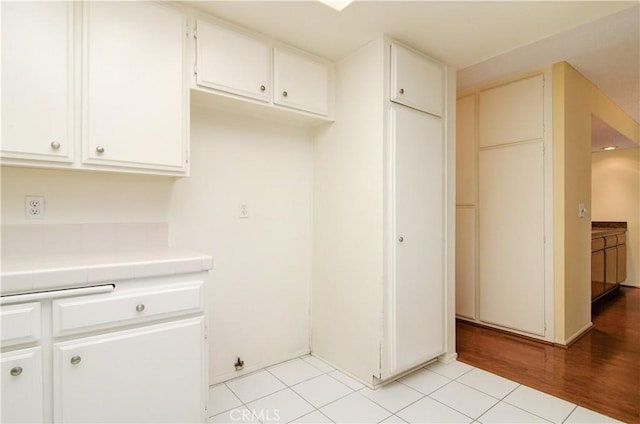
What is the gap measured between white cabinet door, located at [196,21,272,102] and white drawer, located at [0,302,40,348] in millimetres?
1276

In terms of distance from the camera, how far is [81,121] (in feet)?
4.94

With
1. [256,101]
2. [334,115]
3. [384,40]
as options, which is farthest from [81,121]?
[384,40]

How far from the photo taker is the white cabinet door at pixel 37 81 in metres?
1.35

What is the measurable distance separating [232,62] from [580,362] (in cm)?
318

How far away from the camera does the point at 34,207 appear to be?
1.61 metres

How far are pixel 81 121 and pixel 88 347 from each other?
3.19 feet

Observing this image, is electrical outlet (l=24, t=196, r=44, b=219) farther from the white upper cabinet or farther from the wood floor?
the wood floor

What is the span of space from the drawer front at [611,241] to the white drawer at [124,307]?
495cm

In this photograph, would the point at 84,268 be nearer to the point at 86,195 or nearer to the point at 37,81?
the point at 86,195

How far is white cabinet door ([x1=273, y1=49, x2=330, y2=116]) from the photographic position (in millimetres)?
2117

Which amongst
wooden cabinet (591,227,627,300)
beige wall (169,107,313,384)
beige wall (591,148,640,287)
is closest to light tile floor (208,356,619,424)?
beige wall (169,107,313,384)

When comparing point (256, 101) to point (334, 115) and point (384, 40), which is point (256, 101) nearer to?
point (334, 115)

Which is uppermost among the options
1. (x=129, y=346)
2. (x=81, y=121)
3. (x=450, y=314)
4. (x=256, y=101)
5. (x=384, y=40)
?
(x=384, y=40)

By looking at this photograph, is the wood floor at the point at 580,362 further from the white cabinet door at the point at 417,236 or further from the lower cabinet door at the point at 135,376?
the lower cabinet door at the point at 135,376
